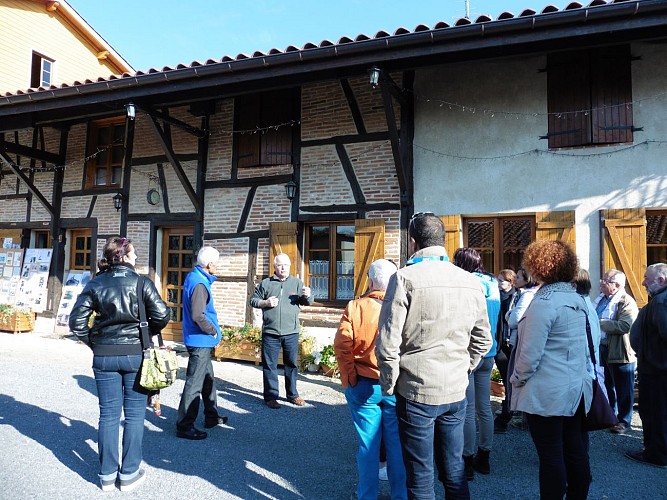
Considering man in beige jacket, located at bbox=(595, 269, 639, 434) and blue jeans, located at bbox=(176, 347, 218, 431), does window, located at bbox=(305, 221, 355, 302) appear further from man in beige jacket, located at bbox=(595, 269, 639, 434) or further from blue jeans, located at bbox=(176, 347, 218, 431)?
man in beige jacket, located at bbox=(595, 269, 639, 434)

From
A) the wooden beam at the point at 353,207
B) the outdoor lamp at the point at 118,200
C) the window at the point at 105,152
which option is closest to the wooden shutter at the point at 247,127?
the wooden beam at the point at 353,207

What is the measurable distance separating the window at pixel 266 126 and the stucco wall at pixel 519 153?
2051 millimetres

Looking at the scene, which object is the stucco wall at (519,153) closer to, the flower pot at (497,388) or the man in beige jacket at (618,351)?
the man in beige jacket at (618,351)

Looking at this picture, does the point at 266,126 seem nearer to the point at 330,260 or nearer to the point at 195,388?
the point at 330,260

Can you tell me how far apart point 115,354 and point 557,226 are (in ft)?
17.3

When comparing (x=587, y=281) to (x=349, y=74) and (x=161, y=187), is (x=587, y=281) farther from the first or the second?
(x=161, y=187)

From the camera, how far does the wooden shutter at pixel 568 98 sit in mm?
6070

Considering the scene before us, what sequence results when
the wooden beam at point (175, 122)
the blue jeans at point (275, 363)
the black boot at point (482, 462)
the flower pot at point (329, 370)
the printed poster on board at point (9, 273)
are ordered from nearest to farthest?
the black boot at point (482, 462), the blue jeans at point (275, 363), the flower pot at point (329, 370), the wooden beam at point (175, 122), the printed poster on board at point (9, 273)

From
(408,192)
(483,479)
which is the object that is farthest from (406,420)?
(408,192)

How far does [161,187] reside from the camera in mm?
8484

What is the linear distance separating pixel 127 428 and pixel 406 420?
2.00 meters

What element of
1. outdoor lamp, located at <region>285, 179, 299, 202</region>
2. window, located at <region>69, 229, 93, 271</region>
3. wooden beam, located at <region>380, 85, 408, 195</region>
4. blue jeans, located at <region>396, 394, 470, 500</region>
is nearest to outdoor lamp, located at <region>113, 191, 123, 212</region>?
window, located at <region>69, 229, 93, 271</region>

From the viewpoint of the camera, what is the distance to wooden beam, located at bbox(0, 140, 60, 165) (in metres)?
8.61

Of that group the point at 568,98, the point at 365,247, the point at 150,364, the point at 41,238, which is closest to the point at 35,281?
the point at 41,238
